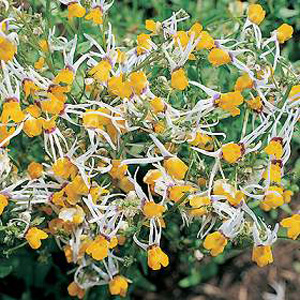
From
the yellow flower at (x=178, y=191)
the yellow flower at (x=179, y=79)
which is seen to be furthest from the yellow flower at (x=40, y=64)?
the yellow flower at (x=178, y=191)

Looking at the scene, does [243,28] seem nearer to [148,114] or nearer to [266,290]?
[148,114]

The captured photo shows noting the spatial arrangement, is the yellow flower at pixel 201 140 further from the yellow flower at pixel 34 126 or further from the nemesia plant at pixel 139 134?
the yellow flower at pixel 34 126

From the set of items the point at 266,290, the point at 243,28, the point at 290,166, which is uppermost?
the point at 243,28

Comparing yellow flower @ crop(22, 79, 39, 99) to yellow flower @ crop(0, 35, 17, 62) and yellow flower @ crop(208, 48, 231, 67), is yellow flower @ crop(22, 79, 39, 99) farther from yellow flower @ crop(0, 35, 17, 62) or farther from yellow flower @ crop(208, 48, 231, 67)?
yellow flower @ crop(208, 48, 231, 67)

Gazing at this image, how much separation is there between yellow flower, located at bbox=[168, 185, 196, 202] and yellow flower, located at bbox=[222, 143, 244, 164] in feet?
0.36

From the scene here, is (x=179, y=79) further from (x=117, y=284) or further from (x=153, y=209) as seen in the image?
(x=117, y=284)

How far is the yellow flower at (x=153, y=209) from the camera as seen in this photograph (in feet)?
5.49

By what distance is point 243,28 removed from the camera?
1.82 meters

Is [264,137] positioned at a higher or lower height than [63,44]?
lower

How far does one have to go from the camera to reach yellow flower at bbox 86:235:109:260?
1.70 meters

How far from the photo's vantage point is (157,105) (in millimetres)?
1647

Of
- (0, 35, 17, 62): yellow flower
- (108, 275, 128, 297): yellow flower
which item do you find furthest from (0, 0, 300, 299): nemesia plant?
(108, 275, 128, 297): yellow flower

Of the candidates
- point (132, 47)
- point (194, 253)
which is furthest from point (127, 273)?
point (132, 47)

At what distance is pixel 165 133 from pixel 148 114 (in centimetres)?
6
